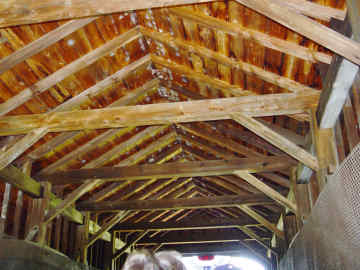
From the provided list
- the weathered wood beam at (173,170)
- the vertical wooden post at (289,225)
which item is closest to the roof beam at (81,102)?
the weathered wood beam at (173,170)

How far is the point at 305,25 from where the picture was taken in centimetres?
319

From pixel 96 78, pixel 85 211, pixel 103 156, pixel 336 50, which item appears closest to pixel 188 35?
pixel 96 78

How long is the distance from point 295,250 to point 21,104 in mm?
4284

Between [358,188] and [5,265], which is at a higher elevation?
[358,188]

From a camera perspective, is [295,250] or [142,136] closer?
[295,250]

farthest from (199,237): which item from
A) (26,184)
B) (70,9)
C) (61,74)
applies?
(70,9)

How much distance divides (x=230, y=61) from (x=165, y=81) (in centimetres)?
163

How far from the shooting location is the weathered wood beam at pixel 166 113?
15.1ft

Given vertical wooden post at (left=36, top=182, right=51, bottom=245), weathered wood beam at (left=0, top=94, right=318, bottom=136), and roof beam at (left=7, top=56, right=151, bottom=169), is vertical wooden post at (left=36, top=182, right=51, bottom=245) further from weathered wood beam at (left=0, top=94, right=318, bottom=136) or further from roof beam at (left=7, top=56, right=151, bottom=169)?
weathered wood beam at (left=0, top=94, right=318, bottom=136)

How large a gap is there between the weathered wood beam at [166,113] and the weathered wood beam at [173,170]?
69.1 inches

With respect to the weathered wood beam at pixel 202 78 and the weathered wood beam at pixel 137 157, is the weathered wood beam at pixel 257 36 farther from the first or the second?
the weathered wood beam at pixel 137 157

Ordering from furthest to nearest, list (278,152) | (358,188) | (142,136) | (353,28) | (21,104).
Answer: (142,136)
(278,152)
(21,104)
(353,28)
(358,188)

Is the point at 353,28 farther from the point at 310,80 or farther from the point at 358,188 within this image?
the point at 310,80

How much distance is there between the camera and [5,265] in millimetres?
5113
